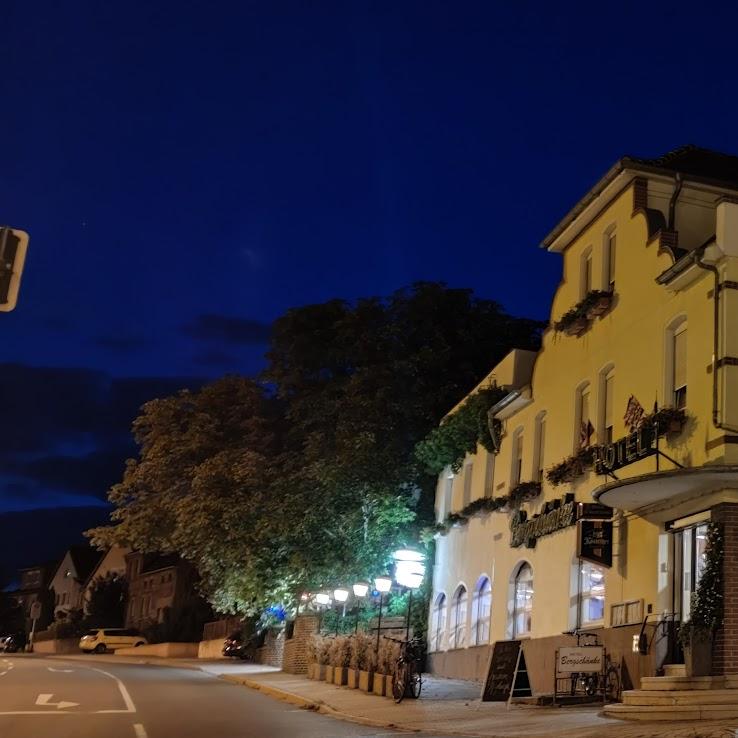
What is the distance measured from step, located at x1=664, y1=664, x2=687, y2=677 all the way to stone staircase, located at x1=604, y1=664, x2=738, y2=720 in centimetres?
24

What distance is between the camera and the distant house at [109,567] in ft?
254

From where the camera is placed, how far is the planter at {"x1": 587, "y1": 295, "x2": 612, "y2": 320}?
65.5 feet

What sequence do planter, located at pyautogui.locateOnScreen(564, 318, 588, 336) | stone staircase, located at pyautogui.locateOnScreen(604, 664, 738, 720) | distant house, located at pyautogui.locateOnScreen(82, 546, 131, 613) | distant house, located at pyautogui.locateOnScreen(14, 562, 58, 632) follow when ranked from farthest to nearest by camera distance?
distant house, located at pyautogui.locateOnScreen(14, 562, 58, 632) → distant house, located at pyautogui.locateOnScreen(82, 546, 131, 613) → planter, located at pyautogui.locateOnScreen(564, 318, 588, 336) → stone staircase, located at pyautogui.locateOnScreen(604, 664, 738, 720)

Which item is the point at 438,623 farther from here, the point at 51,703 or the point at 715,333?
the point at 715,333

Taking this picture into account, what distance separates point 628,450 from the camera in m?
17.6

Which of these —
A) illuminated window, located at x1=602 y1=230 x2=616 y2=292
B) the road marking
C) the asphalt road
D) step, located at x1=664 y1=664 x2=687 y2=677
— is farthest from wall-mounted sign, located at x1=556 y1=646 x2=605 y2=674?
the road marking

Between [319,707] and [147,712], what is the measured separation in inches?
136

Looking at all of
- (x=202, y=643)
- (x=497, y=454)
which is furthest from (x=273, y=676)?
(x=202, y=643)

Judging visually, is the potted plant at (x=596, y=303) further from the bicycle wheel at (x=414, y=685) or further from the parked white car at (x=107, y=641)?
the parked white car at (x=107, y=641)

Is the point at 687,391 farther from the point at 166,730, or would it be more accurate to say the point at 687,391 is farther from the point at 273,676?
the point at 273,676

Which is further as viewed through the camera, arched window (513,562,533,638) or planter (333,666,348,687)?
planter (333,666,348,687)

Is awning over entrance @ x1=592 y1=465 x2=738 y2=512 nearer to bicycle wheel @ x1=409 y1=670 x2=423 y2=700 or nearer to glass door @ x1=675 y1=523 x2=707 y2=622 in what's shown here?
glass door @ x1=675 y1=523 x2=707 y2=622

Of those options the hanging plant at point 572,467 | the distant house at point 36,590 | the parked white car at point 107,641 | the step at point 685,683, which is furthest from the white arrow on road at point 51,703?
the distant house at point 36,590

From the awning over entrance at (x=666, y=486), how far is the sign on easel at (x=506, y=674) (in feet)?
10.4
